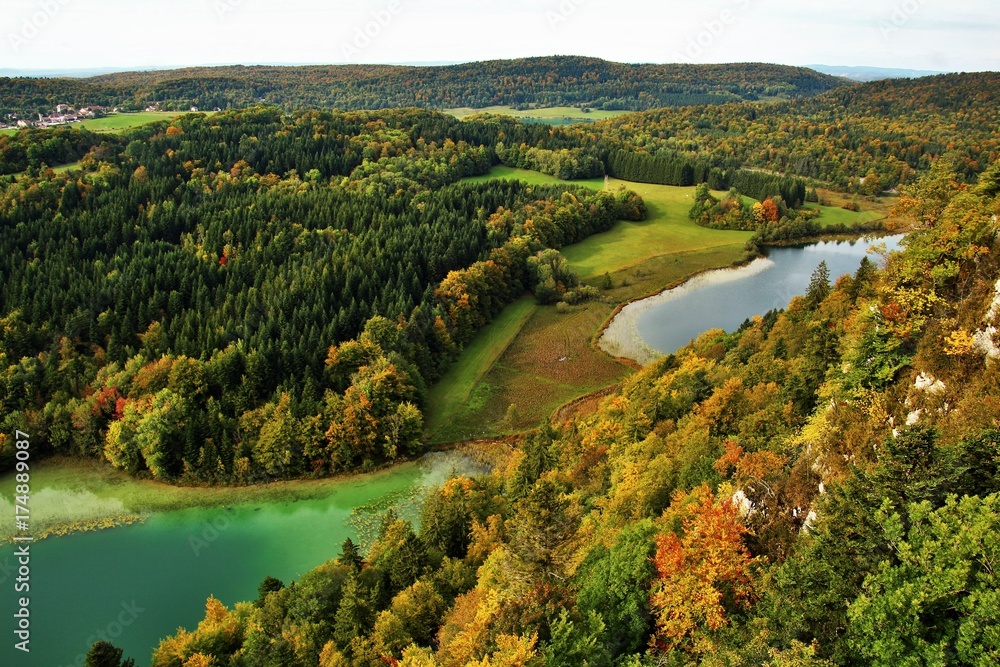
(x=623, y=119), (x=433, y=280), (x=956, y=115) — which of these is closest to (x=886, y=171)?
(x=956, y=115)

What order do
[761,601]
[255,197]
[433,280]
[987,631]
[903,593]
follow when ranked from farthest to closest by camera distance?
[255,197], [433,280], [761,601], [903,593], [987,631]

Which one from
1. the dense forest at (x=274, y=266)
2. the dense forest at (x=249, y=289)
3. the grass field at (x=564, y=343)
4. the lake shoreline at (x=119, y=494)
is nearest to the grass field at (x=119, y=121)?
the dense forest at (x=249, y=289)

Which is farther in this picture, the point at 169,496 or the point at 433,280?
the point at 433,280

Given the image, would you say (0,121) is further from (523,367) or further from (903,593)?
(903,593)

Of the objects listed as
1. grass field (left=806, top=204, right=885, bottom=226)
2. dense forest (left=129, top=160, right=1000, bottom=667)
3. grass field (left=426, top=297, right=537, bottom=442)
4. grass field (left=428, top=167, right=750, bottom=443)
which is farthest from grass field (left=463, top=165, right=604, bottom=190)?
dense forest (left=129, top=160, right=1000, bottom=667)

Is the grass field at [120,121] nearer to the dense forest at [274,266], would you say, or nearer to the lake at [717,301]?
the dense forest at [274,266]

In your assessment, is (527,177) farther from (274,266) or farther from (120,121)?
(120,121)
